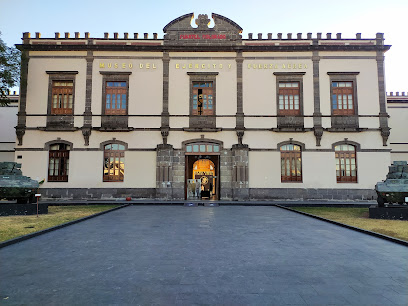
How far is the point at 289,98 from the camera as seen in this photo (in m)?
19.6

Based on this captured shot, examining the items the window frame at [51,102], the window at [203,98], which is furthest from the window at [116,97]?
the window at [203,98]

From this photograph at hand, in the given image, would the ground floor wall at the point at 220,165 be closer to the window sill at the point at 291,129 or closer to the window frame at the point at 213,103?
the window sill at the point at 291,129

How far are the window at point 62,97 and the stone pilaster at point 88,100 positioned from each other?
115 cm

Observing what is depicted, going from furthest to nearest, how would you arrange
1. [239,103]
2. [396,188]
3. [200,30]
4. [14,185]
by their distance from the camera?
[200,30] → [239,103] → [14,185] → [396,188]

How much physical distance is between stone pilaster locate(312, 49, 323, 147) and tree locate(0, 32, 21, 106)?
66.7 feet

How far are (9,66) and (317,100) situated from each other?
2096cm

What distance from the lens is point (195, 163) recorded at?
23828 mm

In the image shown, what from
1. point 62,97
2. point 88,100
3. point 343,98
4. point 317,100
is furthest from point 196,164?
point 343,98

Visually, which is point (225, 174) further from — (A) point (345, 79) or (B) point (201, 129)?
(A) point (345, 79)

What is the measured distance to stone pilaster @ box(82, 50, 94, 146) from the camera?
19.0 m

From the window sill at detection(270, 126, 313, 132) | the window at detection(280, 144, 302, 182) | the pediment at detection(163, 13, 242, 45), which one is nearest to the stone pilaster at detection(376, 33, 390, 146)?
the window sill at detection(270, 126, 313, 132)

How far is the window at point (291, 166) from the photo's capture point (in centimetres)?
1916

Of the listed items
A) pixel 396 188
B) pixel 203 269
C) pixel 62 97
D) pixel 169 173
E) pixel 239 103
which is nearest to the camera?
pixel 203 269

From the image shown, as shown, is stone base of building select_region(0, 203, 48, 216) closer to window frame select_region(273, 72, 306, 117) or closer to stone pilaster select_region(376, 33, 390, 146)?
window frame select_region(273, 72, 306, 117)
